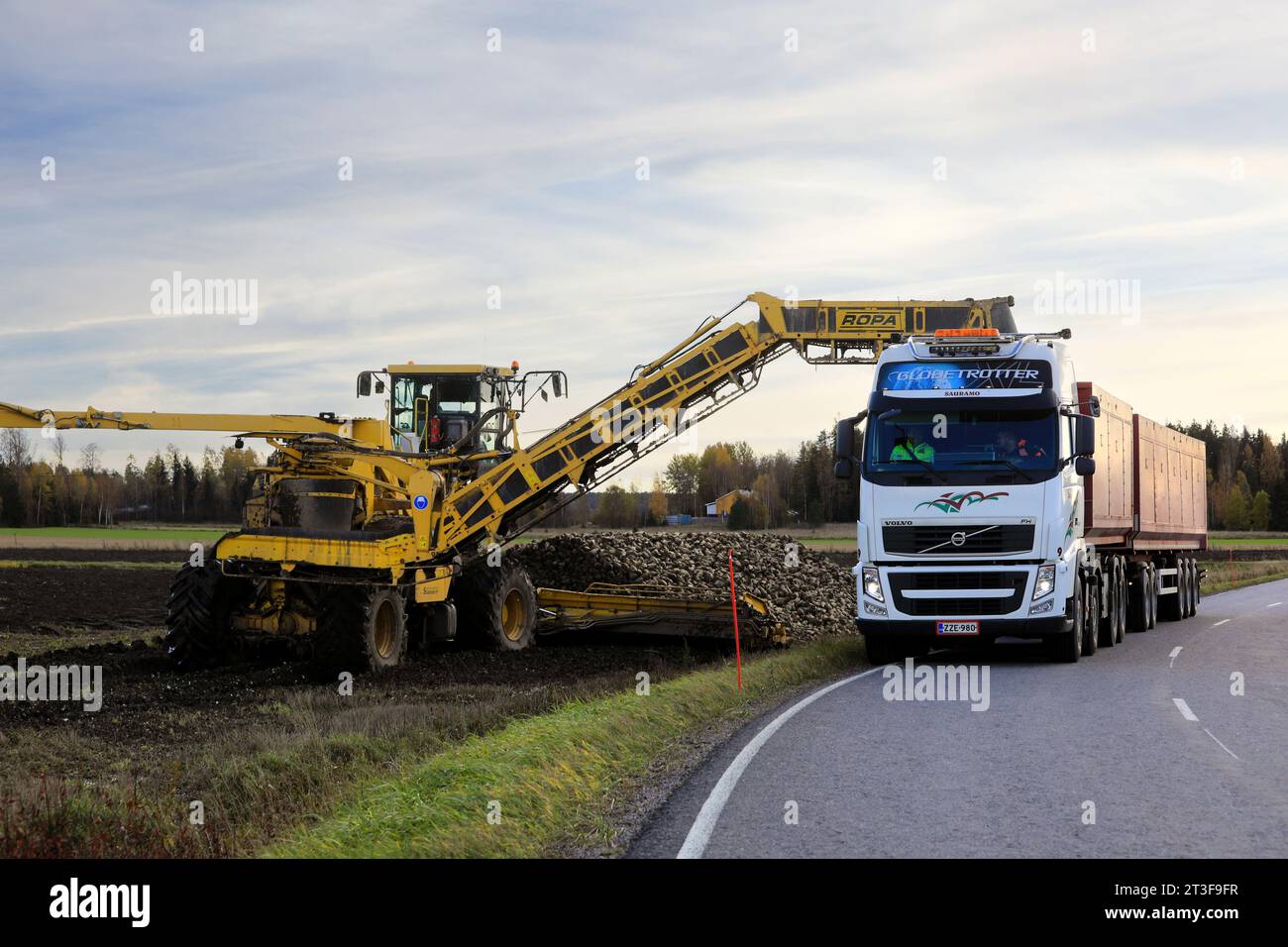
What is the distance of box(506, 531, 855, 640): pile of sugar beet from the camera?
2700 cm

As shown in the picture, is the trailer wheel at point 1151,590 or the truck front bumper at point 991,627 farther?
the trailer wheel at point 1151,590

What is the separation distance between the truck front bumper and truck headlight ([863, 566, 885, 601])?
11.8 inches

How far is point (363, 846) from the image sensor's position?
7.87 meters

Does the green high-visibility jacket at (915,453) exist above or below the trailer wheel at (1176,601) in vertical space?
above

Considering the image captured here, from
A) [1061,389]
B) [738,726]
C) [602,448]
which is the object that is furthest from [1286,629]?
[738,726]

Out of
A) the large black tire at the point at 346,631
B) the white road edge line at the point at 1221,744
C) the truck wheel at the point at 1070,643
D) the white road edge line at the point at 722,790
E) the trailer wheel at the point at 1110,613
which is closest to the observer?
the white road edge line at the point at 722,790

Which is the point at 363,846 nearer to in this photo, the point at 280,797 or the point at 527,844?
the point at 527,844

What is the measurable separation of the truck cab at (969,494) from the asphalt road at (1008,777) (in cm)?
124

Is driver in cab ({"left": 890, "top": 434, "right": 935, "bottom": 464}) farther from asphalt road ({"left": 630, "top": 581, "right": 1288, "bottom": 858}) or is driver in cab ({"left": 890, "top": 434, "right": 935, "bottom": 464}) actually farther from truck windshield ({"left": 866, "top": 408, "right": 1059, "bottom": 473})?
asphalt road ({"left": 630, "top": 581, "right": 1288, "bottom": 858})

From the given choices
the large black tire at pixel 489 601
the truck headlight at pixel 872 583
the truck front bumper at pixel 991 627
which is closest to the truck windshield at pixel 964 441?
the truck headlight at pixel 872 583

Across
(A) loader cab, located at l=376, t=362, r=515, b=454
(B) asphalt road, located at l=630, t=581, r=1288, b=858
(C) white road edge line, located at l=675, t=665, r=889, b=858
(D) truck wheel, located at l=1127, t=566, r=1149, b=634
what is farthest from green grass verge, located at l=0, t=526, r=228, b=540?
(B) asphalt road, located at l=630, t=581, r=1288, b=858

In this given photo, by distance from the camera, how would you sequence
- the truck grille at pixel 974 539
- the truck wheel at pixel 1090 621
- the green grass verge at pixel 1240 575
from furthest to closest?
the green grass verge at pixel 1240 575
the truck wheel at pixel 1090 621
the truck grille at pixel 974 539

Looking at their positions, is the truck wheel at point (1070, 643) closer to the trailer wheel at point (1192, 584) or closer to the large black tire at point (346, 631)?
the large black tire at point (346, 631)

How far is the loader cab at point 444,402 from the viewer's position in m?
20.7
